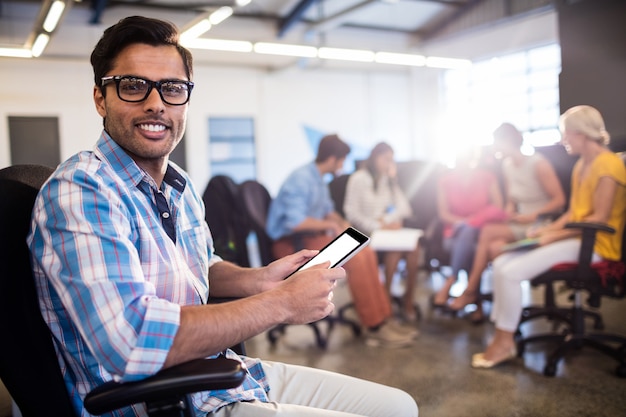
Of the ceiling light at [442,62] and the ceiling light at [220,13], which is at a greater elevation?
the ceiling light at [220,13]

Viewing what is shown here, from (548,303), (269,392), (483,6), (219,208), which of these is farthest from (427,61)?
(269,392)

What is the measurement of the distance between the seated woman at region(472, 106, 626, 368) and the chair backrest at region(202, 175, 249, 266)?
143cm

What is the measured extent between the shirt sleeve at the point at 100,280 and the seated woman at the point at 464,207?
11.1ft

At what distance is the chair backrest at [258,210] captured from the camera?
11.2 ft

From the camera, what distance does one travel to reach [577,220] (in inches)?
118

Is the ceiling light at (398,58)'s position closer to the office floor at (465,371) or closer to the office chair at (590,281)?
the office floor at (465,371)

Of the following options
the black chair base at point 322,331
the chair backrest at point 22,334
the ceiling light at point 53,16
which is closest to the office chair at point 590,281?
the black chair base at point 322,331

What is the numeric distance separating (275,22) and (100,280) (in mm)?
10174

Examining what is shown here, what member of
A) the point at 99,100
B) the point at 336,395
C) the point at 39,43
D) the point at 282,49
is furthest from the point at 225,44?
the point at 336,395

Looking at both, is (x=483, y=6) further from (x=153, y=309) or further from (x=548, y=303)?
(x=153, y=309)

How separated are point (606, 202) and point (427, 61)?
5.95 metres

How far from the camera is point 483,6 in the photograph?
10.8 metres

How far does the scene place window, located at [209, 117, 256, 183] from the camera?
10.3 m

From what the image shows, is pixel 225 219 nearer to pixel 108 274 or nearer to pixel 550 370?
pixel 550 370
